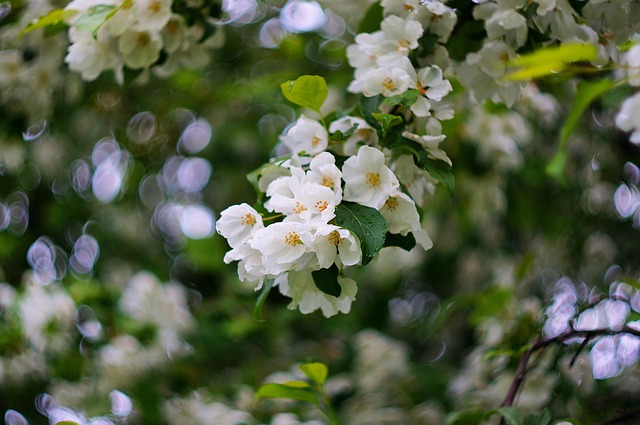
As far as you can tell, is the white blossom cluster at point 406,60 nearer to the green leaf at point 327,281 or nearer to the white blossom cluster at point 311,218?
the white blossom cluster at point 311,218

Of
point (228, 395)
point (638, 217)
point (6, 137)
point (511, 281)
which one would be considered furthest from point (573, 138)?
point (6, 137)

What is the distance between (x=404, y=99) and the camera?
1.34 meters

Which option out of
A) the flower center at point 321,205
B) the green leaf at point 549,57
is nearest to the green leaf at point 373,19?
the flower center at point 321,205

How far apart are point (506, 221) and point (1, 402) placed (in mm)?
2462

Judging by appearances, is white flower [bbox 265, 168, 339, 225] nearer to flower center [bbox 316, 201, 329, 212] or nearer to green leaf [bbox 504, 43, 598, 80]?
flower center [bbox 316, 201, 329, 212]

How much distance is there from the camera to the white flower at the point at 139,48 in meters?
1.74

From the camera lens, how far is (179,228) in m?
4.30

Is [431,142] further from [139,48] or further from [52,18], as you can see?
[52,18]

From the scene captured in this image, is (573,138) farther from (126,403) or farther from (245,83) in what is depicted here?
(126,403)

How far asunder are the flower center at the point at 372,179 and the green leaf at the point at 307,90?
0.69ft

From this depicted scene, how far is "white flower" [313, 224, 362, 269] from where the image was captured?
1181 mm

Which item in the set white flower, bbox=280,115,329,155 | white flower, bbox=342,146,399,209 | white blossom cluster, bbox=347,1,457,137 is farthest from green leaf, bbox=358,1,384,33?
white flower, bbox=342,146,399,209

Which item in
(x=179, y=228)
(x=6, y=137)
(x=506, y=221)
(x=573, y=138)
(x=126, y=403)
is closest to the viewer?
(x=6, y=137)

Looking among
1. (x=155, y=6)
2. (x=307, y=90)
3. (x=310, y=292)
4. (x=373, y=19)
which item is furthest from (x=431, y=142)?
(x=155, y=6)
